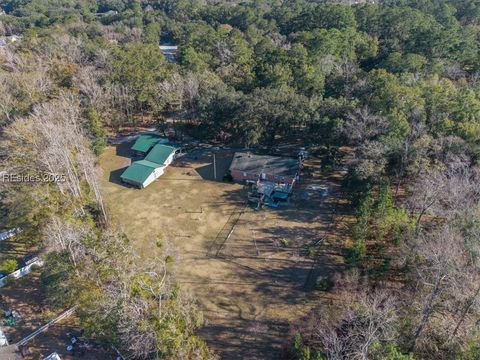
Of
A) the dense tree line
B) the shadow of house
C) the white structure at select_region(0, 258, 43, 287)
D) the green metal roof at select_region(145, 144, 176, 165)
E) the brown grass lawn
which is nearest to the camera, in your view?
the dense tree line

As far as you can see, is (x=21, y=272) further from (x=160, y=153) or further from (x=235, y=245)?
(x=160, y=153)

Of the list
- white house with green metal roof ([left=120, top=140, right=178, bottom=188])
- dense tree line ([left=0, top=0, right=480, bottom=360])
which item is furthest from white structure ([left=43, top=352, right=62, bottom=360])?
white house with green metal roof ([left=120, top=140, right=178, bottom=188])

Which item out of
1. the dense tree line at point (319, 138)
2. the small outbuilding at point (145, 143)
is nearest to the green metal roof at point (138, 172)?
the small outbuilding at point (145, 143)

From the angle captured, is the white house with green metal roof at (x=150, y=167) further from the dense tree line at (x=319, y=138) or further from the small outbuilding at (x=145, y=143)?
the dense tree line at (x=319, y=138)

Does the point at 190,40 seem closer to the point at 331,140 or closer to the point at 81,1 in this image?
the point at 331,140

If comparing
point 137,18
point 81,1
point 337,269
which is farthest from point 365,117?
point 81,1

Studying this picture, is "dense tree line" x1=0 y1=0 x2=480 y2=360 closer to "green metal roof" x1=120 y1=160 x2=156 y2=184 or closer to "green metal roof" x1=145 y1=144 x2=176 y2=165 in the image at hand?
"green metal roof" x1=145 y1=144 x2=176 y2=165

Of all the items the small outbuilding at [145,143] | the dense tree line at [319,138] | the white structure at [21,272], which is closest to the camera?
the dense tree line at [319,138]
